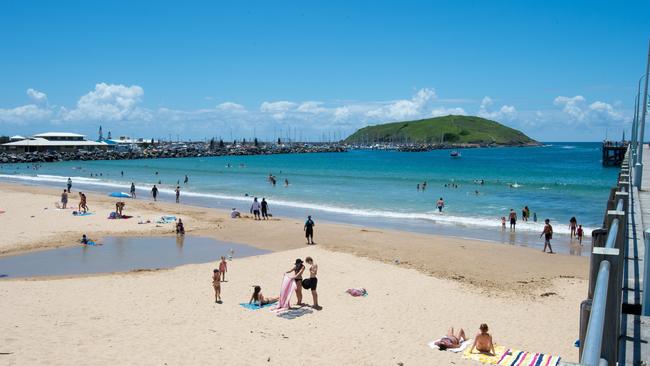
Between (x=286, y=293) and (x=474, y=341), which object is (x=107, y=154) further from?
(x=474, y=341)

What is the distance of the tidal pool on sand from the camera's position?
17.2 metres

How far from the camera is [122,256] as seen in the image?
19.3 m

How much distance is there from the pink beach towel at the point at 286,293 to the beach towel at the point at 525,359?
502cm

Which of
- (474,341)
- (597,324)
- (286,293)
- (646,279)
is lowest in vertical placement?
(474,341)

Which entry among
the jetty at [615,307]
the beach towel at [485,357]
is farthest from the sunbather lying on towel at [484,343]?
the jetty at [615,307]

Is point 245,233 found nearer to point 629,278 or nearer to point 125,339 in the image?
point 125,339

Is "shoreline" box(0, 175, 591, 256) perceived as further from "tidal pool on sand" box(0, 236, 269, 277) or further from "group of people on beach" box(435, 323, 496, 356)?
"group of people on beach" box(435, 323, 496, 356)

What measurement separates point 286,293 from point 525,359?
5.52 m

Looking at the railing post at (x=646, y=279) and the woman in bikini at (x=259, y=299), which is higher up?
the railing post at (x=646, y=279)

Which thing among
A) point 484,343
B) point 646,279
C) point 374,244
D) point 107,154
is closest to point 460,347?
point 484,343

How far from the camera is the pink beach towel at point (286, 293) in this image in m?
12.9

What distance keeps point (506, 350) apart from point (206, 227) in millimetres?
18412

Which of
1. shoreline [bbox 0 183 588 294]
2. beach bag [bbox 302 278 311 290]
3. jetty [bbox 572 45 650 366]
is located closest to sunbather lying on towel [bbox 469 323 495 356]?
jetty [bbox 572 45 650 366]

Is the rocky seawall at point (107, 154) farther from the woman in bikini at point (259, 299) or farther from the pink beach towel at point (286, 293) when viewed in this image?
the pink beach towel at point (286, 293)
